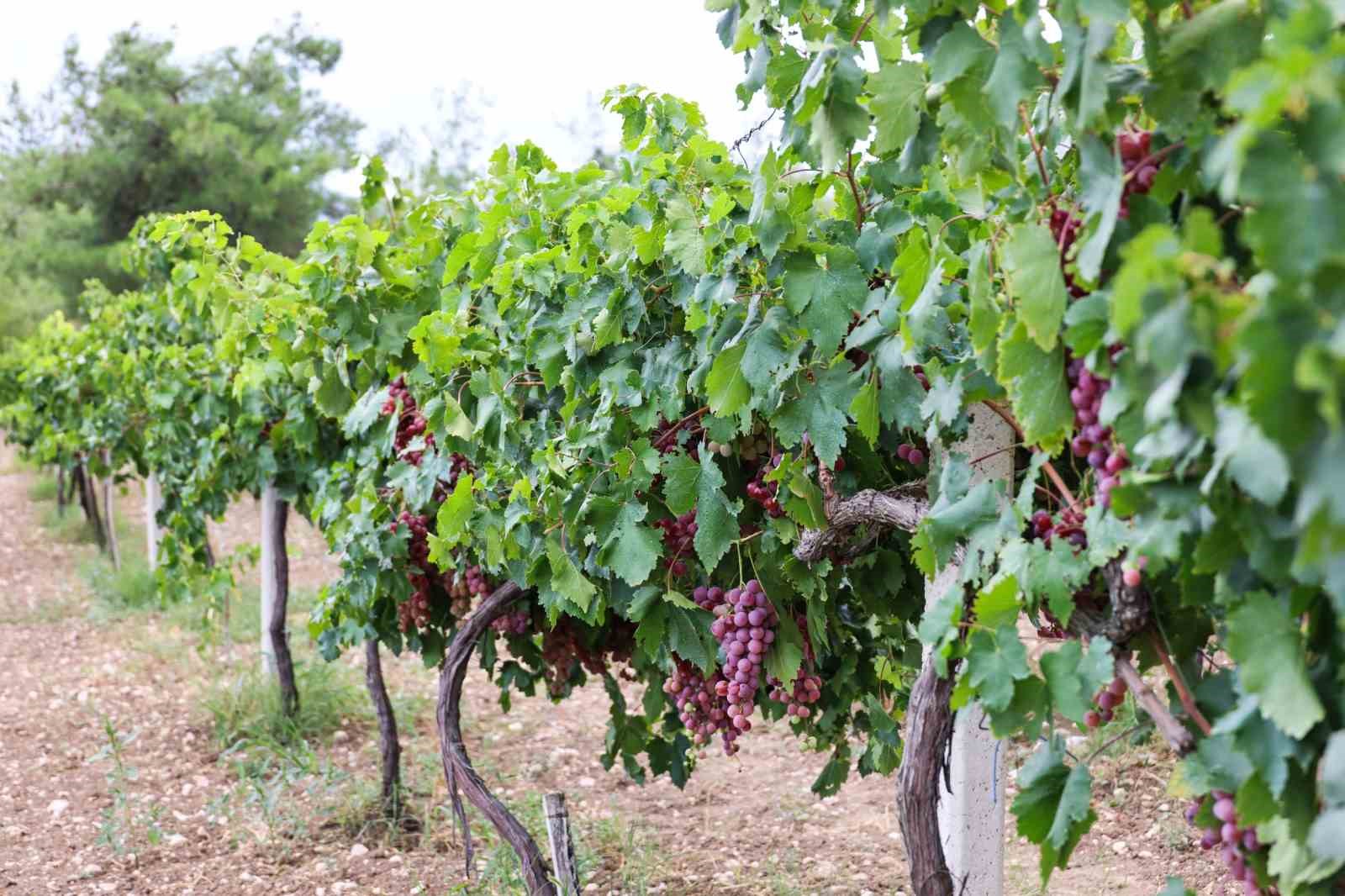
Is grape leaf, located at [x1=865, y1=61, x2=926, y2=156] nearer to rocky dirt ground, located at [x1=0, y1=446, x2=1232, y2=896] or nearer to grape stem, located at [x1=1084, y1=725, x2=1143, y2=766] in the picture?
grape stem, located at [x1=1084, y1=725, x2=1143, y2=766]

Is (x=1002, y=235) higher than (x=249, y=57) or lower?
lower

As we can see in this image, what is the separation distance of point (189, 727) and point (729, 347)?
4.89 meters

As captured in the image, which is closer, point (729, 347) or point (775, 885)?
point (729, 347)

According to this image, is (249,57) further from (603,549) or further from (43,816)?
(603,549)

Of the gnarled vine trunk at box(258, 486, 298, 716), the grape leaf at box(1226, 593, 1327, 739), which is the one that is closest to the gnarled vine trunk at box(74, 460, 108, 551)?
the gnarled vine trunk at box(258, 486, 298, 716)

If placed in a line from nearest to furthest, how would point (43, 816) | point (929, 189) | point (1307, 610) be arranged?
1. point (1307, 610)
2. point (929, 189)
3. point (43, 816)

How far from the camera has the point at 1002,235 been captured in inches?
58.4

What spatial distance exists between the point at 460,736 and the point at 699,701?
0.75m

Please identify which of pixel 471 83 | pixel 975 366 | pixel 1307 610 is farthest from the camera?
pixel 471 83

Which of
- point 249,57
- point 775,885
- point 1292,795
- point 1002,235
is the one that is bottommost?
point 775,885

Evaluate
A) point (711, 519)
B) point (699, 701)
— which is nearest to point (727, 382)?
point (711, 519)

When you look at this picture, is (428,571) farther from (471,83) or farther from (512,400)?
Answer: (471,83)

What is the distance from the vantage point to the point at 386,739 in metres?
4.58

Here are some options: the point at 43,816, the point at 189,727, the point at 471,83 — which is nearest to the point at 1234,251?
the point at 43,816
